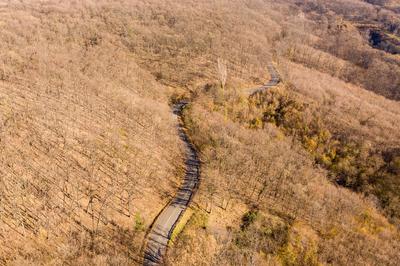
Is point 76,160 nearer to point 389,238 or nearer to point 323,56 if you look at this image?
point 389,238

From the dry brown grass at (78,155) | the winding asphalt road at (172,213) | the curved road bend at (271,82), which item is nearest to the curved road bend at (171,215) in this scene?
the winding asphalt road at (172,213)

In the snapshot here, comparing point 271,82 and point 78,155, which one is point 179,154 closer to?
point 78,155

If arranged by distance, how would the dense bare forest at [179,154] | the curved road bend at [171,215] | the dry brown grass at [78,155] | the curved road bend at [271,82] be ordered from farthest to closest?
the curved road bend at [271,82] → the dense bare forest at [179,154] → the curved road bend at [171,215] → the dry brown grass at [78,155]

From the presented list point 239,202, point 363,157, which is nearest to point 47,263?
point 239,202

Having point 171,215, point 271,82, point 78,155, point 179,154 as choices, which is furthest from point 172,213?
point 271,82

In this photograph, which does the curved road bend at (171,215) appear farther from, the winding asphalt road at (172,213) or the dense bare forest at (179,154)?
the dense bare forest at (179,154)

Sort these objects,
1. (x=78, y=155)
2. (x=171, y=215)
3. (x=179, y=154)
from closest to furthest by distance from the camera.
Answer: (x=171, y=215) → (x=78, y=155) → (x=179, y=154)
